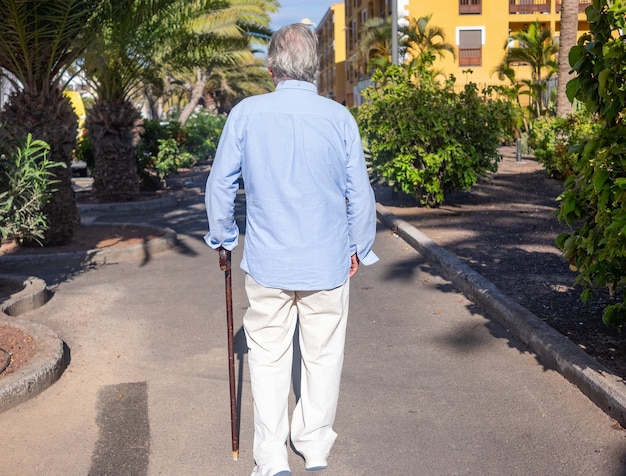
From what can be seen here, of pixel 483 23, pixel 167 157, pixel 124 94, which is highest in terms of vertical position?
pixel 483 23

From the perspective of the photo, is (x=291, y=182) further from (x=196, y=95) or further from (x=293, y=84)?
(x=196, y=95)

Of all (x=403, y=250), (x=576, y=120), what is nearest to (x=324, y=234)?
(x=403, y=250)

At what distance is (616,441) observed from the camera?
13.2 ft

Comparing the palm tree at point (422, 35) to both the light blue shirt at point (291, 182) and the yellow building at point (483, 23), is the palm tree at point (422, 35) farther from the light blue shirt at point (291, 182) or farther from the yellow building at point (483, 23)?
the light blue shirt at point (291, 182)

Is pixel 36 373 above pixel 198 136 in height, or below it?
below

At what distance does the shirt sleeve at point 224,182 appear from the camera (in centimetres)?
353

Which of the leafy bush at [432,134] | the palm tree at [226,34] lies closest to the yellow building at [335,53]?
the palm tree at [226,34]

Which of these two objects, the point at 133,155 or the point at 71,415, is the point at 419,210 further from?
the point at 71,415

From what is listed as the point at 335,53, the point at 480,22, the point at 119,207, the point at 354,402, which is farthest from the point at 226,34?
the point at 335,53

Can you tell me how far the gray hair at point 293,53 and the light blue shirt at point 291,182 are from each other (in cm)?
5

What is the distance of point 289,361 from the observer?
382cm

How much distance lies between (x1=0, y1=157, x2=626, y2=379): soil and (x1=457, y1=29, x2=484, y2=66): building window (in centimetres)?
3457

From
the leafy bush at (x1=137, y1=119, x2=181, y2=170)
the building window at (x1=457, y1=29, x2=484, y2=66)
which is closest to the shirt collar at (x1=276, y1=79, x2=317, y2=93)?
the leafy bush at (x1=137, y1=119, x2=181, y2=170)

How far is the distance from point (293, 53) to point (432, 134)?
29.2 feet
